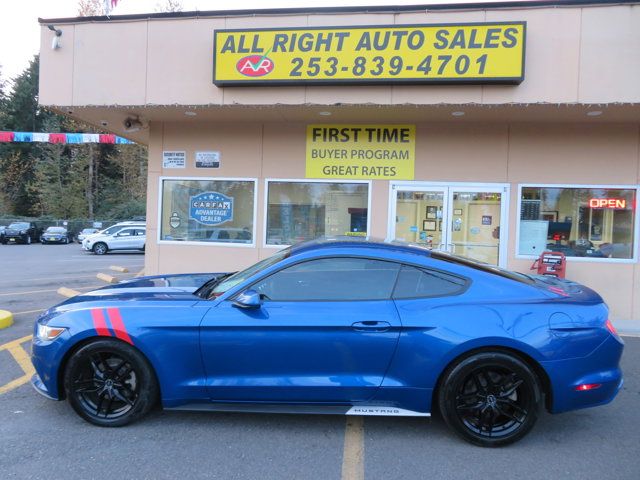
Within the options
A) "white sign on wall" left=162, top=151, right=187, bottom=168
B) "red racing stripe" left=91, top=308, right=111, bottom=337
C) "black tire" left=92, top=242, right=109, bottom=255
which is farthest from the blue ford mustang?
"black tire" left=92, top=242, right=109, bottom=255

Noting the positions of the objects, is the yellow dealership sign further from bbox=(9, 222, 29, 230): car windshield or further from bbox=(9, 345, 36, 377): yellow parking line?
bbox=(9, 222, 29, 230): car windshield

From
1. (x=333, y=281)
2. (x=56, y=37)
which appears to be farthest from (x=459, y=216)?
(x=56, y=37)

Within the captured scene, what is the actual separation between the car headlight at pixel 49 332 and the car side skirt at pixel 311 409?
1004mm

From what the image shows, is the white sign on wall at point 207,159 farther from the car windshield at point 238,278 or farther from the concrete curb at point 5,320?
the car windshield at point 238,278

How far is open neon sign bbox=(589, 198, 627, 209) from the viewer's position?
8.22 m

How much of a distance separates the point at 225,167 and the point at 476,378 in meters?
6.73

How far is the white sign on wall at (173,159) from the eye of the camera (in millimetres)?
9234

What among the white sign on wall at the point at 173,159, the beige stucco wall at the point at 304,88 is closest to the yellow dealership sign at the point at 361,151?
the beige stucco wall at the point at 304,88

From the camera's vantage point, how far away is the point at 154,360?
3570mm

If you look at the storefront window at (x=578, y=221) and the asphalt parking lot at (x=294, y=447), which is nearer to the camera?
the asphalt parking lot at (x=294, y=447)

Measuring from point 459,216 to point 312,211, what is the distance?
264 centimetres

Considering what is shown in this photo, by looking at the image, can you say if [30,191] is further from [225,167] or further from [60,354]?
[60,354]

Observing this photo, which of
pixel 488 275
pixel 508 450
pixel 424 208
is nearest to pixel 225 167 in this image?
pixel 424 208

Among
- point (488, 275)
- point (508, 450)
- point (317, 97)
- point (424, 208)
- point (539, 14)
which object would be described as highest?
point (539, 14)
